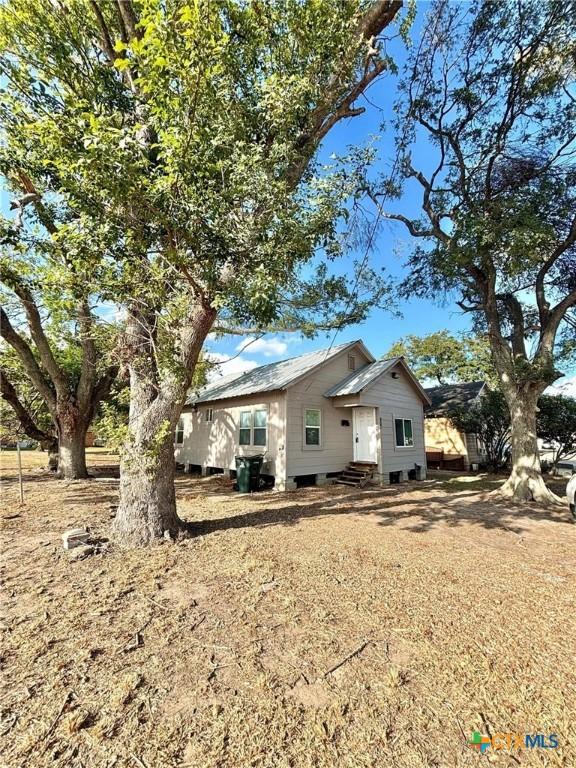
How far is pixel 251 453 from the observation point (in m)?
12.7

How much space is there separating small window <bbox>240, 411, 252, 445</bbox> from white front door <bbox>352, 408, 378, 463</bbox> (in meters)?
→ 4.07

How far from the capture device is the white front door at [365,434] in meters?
13.0

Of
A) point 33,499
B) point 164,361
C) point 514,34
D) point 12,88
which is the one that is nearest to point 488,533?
point 164,361

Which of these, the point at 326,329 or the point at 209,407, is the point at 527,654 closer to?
the point at 326,329

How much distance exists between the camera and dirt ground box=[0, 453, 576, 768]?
6.84 feet

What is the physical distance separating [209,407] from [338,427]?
19.2 ft

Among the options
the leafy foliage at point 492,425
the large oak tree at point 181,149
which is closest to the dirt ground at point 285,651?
the large oak tree at point 181,149

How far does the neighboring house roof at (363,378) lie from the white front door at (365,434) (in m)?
1.22

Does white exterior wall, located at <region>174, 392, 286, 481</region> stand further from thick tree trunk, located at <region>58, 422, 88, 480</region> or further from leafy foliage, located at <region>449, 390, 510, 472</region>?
leafy foliage, located at <region>449, 390, 510, 472</region>

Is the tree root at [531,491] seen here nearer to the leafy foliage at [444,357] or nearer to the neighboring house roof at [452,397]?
the neighboring house roof at [452,397]

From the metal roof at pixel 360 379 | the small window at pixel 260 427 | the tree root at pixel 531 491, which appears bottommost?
the tree root at pixel 531 491

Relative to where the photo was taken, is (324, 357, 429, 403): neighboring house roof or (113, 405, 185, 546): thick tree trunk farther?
(324, 357, 429, 403): neighboring house roof
